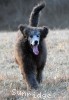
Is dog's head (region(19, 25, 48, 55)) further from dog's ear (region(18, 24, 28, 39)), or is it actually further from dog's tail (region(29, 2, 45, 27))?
dog's tail (region(29, 2, 45, 27))

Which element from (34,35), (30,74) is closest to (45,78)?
(30,74)

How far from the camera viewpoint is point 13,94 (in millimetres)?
7766

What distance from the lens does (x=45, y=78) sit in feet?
29.9

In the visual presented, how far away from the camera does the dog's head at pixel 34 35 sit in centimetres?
817

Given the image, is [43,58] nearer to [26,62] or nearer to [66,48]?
[26,62]

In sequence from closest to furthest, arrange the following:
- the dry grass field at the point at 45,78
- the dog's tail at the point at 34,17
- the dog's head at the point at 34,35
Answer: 1. the dry grass field at the point at 45,78
2. the dog's head at the point at 34,35
3. the dog's tail at the point at 34,17

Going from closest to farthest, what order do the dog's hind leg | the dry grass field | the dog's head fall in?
the dry grass field → the dog's head → the dog's hind leg

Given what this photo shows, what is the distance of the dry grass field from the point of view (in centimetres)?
777

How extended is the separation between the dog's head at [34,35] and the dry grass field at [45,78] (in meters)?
0.68

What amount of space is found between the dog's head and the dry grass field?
0.68m

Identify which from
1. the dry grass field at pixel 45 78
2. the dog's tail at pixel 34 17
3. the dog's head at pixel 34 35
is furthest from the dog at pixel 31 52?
the dog's tail at pixel 34 17

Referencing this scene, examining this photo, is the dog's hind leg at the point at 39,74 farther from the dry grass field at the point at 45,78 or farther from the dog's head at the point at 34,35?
the dog's head at the point at 34,35

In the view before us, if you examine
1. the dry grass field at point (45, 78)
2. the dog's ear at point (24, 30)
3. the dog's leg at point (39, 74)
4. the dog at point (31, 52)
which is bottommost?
the dry grass field at point (45, 78)

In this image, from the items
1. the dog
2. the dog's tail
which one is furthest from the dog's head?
the dog's tail
